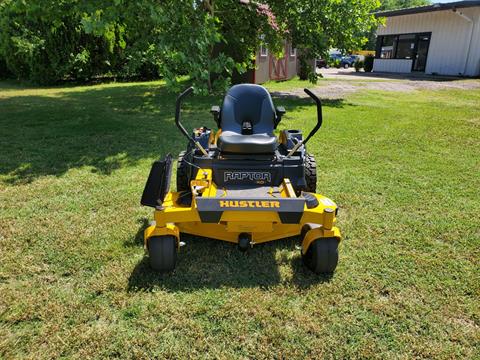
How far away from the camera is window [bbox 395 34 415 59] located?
24766mm

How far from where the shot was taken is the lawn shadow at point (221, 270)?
10.0 feet

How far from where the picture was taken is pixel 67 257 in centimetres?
339

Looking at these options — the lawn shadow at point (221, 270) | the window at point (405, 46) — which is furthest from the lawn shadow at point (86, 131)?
the window at point (405, 46)

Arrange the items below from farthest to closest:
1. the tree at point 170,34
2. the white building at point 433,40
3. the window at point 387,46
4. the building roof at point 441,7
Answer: the window at point 387,46 → the white building at point 433,40 → the building roof at point 441,7 → the tree at point 170,34

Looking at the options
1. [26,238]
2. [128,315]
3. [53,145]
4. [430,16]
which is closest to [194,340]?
[128,315]

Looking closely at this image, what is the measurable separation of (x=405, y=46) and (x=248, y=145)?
84.9 feet

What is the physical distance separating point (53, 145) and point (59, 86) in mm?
10817

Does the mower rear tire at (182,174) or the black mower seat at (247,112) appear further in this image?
the black mower seat at (247,112)

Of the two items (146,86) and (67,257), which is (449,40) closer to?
(146,86)

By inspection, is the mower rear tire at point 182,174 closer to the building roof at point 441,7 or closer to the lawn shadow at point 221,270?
the lawn shadow at point 221,270

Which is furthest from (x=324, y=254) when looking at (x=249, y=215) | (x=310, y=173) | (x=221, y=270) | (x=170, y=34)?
(x=170, y=34)

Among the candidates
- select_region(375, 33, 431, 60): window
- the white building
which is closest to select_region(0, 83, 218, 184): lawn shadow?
the white building

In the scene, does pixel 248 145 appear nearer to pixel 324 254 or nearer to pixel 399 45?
pixel 324 254

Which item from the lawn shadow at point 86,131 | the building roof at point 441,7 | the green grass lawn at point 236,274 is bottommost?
the green grass lawn at point 236,274
